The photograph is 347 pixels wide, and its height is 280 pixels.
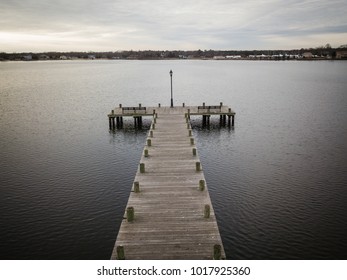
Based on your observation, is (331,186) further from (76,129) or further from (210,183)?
(76,129)

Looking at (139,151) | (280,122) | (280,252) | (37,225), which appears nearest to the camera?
(280,252)

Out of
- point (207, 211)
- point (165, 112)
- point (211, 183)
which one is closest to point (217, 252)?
point (207, 211)

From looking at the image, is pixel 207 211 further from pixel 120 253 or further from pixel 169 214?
pixel 120 253

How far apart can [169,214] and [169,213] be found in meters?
0.11

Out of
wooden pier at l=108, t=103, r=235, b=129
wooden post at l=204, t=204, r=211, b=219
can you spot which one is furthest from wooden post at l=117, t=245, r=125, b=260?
wooden pier at l=108, t=103, r=235, b=129

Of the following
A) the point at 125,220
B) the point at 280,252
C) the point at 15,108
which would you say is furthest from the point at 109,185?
the point at 15,108

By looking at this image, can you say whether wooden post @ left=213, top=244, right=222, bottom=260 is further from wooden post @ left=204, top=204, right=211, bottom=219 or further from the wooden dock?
wooden post @ left=204, top=204, right=211, bottom=219

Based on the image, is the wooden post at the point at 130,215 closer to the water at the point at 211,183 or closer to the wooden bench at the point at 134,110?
the water at the point at 211,183

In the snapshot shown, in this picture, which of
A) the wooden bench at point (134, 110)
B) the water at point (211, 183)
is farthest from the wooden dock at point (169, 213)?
the wooden bench at point (134, 110)

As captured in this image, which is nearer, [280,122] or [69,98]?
[280,122]

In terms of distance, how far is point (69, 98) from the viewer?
79500 millimetres

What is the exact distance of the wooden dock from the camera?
1405cm

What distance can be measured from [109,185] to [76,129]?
21.7 metres

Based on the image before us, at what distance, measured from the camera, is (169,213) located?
56.8 feet
